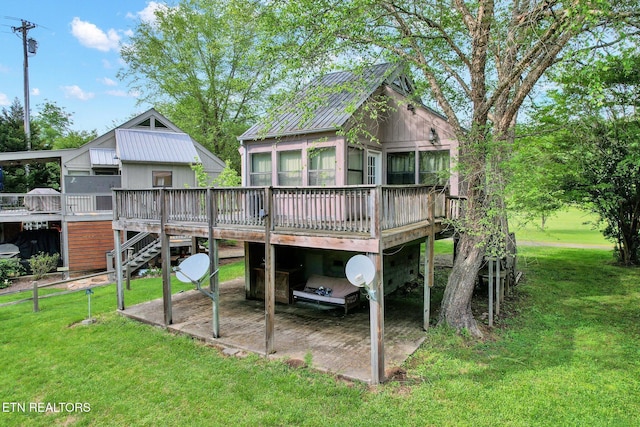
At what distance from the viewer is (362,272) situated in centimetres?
609

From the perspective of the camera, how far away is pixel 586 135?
1143cm

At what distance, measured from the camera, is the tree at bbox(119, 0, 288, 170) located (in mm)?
26016

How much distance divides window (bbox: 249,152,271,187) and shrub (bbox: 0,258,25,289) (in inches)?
466

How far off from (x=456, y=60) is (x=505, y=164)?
15.7 ft

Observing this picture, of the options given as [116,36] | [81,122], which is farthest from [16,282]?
[81,122]

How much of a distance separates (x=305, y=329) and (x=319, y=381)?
249 centimetres

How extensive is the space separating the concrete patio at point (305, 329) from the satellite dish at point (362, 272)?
1.68 meters

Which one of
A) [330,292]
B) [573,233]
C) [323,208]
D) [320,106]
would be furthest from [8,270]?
[573,233]

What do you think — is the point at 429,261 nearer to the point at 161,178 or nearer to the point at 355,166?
the point at 355,166

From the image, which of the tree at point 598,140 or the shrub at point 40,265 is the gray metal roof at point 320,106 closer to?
the tree at point 598,140

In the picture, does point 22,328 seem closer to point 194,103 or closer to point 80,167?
point 80,167

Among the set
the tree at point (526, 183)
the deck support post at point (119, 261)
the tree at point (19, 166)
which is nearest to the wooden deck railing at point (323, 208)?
the tree at point (526, 183)

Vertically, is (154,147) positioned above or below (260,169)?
above

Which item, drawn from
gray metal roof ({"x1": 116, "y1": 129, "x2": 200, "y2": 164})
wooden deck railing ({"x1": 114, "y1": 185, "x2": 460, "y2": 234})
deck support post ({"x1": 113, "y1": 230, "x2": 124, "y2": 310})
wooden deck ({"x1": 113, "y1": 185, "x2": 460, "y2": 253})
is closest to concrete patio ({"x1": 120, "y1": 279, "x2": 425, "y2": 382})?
deck support post ({"x1": 113, "y1": 230, "x2": 124, "y2": 310})
